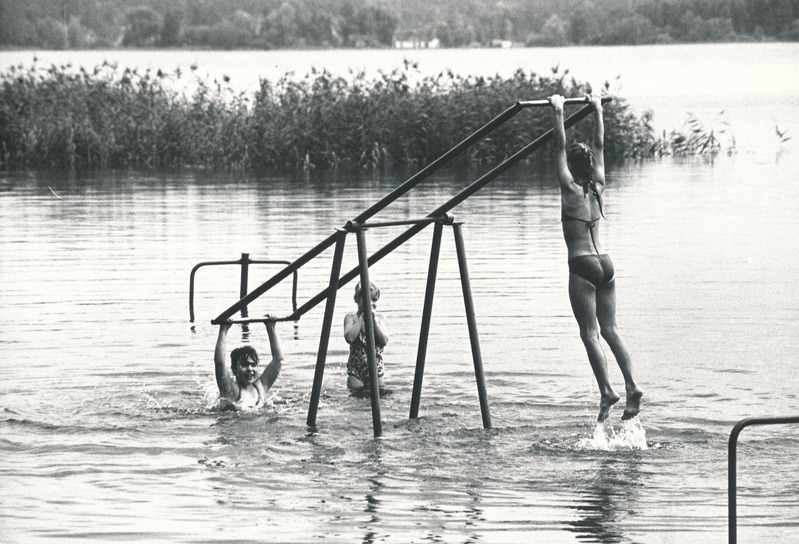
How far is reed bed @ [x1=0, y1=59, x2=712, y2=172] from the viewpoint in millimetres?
37188

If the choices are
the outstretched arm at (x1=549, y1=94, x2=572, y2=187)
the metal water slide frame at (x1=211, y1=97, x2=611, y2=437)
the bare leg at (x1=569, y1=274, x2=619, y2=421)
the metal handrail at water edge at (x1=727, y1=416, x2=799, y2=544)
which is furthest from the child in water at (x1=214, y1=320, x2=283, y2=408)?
the metal handrail at water edge at (x1=727, y1=416, x2=799, y2=544)

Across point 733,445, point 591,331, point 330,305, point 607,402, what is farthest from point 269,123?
point 733,445

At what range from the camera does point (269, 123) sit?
37531 mm

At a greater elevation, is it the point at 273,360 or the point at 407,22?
the point at 407,22

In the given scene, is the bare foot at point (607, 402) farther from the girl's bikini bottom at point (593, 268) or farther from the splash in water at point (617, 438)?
the girl's bikini bottom at point (593, 268)

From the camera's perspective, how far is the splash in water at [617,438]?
984 cm

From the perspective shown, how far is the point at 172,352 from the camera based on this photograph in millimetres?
14219

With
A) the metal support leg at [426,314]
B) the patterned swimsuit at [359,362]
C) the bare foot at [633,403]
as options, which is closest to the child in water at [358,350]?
the patterned swimsuit at [359,362]

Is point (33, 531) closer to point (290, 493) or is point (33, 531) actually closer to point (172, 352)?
point (290, 493)

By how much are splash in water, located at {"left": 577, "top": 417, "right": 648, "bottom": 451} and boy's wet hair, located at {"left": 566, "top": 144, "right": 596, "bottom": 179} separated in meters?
1.73

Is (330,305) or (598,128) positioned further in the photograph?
(330,305)

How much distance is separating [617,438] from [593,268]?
4.04 feet

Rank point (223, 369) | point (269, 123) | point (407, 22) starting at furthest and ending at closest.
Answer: point (407, 22) → point (269, 123) → point (223, 369)

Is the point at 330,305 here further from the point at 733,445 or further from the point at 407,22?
the point at 407,22
